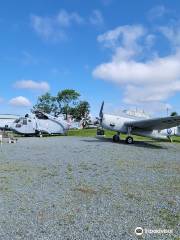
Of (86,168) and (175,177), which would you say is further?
(86,168)

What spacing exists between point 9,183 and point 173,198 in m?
4.35

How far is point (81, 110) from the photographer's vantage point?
330 ft

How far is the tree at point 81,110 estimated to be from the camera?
3922 inches

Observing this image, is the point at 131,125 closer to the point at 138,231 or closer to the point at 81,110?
the point at 138,231

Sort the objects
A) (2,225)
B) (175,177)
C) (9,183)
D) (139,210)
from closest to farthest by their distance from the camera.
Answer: (2,225), (139,210), (9,183), (175,177)

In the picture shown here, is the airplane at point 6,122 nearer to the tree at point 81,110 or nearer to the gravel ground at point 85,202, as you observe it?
the tree at point 81,110

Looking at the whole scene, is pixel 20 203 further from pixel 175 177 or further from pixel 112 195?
pixel 175 177

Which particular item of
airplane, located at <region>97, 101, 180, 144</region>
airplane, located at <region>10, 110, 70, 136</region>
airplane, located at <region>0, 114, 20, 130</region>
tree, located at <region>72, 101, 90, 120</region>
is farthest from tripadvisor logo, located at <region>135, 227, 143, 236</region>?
tree, located at <region>72, 101, 90, 120</region>

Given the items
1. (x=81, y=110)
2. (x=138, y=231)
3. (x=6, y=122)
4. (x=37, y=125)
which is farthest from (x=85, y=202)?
(x=81, y=110)

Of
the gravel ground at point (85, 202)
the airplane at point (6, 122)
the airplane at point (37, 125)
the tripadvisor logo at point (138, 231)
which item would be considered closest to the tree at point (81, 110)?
the airplane at point (6, 122)

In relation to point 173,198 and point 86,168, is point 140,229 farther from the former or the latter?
point 86,168

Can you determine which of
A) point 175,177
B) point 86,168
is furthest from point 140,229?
point 86,168

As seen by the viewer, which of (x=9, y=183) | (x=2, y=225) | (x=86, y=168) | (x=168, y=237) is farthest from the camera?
(x=86, y=168)

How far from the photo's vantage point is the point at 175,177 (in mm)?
9664
